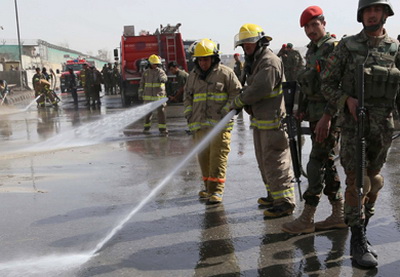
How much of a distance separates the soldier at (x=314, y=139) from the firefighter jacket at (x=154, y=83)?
22.5ft

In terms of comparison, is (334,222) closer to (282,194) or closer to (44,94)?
(282,194)

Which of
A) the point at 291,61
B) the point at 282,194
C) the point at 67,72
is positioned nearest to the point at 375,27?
the point at 282,194

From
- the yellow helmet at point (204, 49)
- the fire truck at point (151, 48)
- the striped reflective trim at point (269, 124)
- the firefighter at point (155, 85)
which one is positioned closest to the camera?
the striped reflective trim at point (269, 124)

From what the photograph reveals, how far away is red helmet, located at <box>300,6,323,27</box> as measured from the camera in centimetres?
382

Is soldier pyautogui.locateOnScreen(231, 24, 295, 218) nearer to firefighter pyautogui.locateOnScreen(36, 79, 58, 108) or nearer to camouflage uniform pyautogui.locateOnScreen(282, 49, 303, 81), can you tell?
camouflage uniform pyautogui.locateOnScreen(282, 49, 303, 81)

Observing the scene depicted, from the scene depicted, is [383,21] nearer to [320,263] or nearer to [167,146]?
[320,263]

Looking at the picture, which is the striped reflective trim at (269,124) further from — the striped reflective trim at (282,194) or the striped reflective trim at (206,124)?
the striped reflective trim at (206,124)

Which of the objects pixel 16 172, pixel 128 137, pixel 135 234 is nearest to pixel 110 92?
pixel 128 137

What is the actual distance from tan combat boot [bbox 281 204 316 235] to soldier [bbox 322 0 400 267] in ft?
1.82

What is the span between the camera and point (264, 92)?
4277 mm

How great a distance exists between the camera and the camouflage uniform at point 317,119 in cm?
385

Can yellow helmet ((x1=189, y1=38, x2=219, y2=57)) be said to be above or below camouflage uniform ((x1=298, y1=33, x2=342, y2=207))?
above

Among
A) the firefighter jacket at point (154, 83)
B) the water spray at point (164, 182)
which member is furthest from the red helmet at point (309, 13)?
the firefighter jacket at point (154, 83)

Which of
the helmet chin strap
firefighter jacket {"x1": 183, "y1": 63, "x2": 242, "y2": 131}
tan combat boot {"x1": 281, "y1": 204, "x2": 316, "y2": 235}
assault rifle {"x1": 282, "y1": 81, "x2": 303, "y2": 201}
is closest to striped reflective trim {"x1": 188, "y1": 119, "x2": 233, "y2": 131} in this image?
firefighter jacket {"x1": 183, "y1": 63, "x2": 242, "y2": 131}
